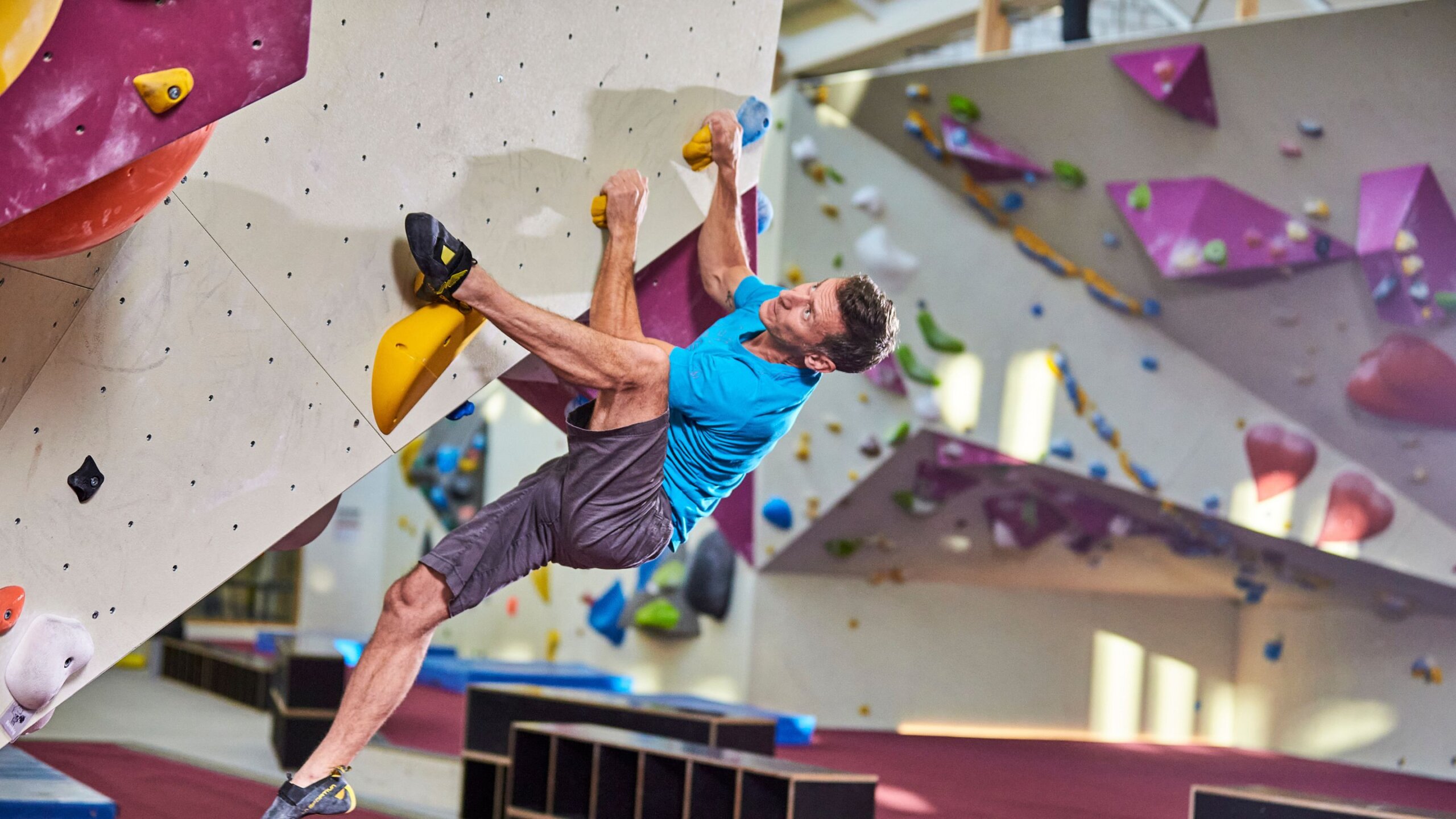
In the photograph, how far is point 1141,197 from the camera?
245 inches

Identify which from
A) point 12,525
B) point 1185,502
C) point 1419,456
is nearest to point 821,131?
point 1185,502

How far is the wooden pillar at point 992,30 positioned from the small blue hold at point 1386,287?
7.55 ft

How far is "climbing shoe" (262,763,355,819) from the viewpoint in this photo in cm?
223

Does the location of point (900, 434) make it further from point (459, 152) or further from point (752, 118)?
point (459, 152)

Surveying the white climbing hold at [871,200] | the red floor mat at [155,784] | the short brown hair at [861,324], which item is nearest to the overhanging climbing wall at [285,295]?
the short brown hair at [861,324]

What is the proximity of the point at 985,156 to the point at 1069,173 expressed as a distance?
1.47 ft

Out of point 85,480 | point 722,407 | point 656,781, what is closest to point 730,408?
point 722,407

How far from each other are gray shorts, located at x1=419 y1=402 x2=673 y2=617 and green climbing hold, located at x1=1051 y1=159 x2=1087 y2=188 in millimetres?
4434

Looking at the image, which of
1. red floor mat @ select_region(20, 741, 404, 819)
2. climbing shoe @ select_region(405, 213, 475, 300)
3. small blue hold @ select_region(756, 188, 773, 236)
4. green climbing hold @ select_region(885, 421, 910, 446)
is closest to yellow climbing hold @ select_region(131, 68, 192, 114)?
climbing shoe @ select_region(405, 213, 475, 300)

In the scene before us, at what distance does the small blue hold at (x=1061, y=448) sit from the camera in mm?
7012

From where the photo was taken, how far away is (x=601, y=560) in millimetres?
2502

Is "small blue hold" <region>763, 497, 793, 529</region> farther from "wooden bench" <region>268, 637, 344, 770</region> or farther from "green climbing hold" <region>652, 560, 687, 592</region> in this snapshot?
"wooden bench" <region>268, 637, 344, 770</region>

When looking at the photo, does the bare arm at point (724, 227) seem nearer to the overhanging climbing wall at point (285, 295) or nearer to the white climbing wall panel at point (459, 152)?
the white climbing wall panel at point (459, 152)

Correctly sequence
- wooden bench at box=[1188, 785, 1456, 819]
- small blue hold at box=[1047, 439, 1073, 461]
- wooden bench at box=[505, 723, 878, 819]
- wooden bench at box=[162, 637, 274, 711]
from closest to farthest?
1. wooden bench at box=[1188, 785, 1456, 819]
2. wooden bench at box=[505, 723, 878, 819]
3. small blue hold at box=[1047, 439, 1073, 461]
4. wooden bench at box=[162, 637, 274, 711]
